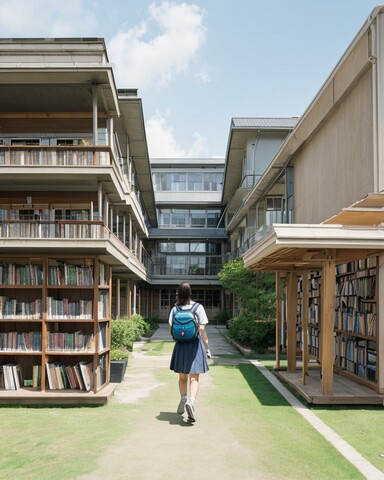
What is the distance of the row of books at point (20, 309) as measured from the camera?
10586mm

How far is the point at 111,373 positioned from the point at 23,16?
7.55 m

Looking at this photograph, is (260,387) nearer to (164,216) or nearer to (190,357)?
(190,357)

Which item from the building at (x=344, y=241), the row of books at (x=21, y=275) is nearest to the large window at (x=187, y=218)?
the building at (x=344, y=241)

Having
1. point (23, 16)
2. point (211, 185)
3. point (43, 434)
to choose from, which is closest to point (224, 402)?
point (43, 434)

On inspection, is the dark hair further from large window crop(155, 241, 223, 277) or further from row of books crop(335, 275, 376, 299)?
large window crop(155, 241, 223, 277)

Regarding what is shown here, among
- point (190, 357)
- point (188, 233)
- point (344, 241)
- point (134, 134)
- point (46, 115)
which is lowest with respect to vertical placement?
point (190, 357)

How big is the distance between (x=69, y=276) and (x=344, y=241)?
529 centimetres

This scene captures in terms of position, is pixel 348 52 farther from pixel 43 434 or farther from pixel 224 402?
pixel 43 434

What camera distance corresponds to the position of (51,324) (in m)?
11.1

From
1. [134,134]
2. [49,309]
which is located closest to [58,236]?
[49,309]

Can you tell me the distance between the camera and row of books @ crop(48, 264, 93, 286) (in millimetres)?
10602

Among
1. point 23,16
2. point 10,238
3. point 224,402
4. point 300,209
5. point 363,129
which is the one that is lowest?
point 224,402

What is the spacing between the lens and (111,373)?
12.2 m

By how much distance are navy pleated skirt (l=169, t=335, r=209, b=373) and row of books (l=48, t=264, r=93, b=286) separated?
3205 millimetres
